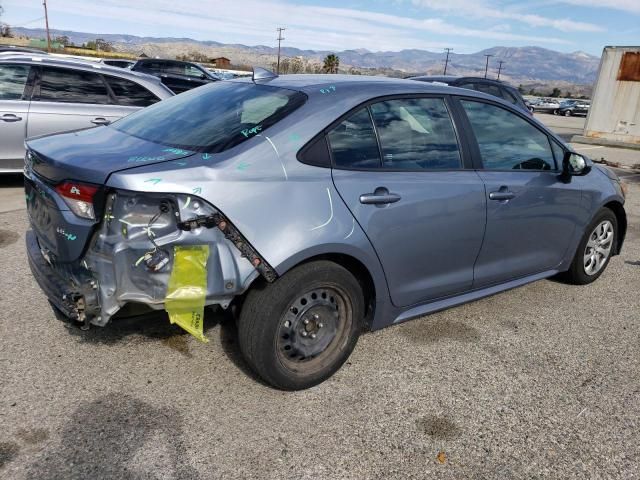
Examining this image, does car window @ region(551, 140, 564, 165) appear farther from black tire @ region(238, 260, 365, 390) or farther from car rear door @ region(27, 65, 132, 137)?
car rear door @ region(27, 65, 132, 137)

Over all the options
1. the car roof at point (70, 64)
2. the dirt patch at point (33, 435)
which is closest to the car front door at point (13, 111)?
the car roof at point (70, 64)

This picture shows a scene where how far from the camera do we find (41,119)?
653cm

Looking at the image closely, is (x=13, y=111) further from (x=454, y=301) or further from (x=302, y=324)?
(x=454, y=301)

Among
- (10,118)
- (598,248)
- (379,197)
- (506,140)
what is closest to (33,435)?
(379,197)

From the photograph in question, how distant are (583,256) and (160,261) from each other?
12.1 feet

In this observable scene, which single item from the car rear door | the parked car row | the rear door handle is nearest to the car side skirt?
the rear door handle

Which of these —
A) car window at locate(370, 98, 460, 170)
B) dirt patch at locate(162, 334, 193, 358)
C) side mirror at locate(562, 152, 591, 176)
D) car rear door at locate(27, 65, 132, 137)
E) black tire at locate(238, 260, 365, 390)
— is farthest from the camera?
car rear door at locate(27, 65, 132, 137)

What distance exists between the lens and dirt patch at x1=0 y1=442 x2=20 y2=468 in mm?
2299

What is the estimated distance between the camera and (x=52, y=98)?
22.0 feet

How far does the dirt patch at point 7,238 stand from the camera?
194 inches

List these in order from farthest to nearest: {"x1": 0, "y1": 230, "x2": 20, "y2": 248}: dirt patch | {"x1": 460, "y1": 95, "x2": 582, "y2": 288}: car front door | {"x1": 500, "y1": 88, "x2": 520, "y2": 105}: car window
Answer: {"x1": 500, "y1": 88, "x2": 520, "y2": 105}: car window → {"x1": 0, "y1": 230, "x2": 20, "y2": 248}: dirt patch → {"x1": 460, "y1": 95, "x2": 582, "y2": 288}: car front door

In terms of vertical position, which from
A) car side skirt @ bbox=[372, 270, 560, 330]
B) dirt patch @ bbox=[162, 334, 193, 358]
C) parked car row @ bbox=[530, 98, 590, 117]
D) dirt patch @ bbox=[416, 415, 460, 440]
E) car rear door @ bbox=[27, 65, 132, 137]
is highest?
car rear door @ bbox=[27, 65, 132, 137]

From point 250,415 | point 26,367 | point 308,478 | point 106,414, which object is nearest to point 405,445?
point 308,478

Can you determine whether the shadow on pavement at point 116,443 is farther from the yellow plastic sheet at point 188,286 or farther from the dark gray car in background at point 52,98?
the dark gray car in background at point 52,98
